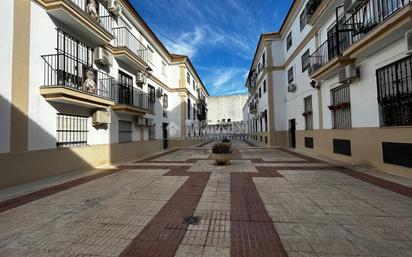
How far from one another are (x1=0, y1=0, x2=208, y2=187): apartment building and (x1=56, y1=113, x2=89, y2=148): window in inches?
1.4

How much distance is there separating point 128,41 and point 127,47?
4.02 ft

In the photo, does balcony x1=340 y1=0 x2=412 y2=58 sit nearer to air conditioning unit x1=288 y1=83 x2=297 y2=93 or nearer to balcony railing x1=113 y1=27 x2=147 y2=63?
air conditioning unit x1=288 y1=83 x2=297 y2=93

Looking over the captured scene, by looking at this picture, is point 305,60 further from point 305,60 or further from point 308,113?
point 308,113

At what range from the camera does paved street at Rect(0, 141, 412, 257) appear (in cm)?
242

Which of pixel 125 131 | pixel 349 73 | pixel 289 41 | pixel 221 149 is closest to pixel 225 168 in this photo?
pixel 221 149

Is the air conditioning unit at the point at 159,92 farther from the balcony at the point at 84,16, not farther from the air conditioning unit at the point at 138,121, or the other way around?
the balcony at the point at 84,16

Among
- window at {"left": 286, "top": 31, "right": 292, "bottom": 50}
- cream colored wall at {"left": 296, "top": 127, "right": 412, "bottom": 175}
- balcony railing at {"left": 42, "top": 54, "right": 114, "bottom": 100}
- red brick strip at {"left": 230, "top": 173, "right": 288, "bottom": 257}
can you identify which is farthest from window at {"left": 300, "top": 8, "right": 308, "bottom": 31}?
red brick strip at {"left": 230, "top": 173, "right": 288, "bottom": 257}

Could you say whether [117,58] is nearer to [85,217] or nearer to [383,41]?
[85,217]

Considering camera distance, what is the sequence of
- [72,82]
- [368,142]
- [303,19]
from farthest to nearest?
[303,19], [72,82], [368,142]

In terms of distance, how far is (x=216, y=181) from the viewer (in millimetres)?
5652

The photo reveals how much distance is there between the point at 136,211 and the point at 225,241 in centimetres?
184

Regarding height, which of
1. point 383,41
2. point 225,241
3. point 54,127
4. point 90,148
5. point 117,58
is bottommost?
point 225,241

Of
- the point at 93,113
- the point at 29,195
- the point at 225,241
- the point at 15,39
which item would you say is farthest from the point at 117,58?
the point at 225,241

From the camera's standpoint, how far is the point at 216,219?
126 inches
